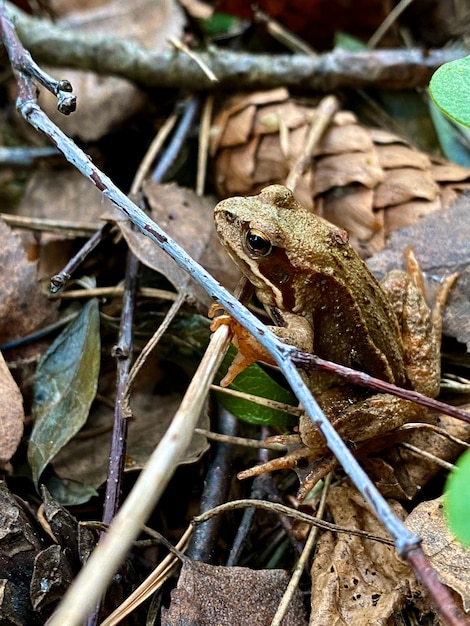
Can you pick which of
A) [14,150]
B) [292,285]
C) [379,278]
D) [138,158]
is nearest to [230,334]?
[292,285]

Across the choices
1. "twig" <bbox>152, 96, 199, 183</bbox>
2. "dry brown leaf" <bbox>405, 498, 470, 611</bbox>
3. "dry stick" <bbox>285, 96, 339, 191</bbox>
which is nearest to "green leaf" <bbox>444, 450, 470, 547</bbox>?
"dry brown leaf" <bbox>405, 498, 470, 611</bbox>

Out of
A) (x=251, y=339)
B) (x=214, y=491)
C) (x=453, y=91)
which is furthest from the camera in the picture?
(x=214, y=491)

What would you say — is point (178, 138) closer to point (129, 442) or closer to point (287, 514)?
point (129, 442)

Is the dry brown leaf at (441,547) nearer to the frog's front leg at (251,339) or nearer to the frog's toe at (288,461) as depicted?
the frog's toe at (288,461)

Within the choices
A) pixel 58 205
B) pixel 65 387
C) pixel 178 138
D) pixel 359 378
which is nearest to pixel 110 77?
pixel 178 138

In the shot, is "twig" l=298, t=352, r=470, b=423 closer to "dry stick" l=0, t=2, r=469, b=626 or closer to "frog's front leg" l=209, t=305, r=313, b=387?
"dry stick" l=0, t=2, r=469, b=626

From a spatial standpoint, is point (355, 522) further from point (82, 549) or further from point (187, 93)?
point (187, 93)
